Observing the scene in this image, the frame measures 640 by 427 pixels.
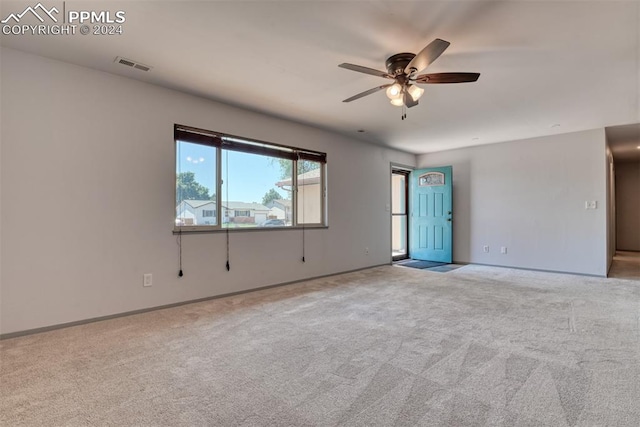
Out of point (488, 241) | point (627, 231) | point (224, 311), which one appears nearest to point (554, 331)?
point (224, 311)

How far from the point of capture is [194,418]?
1.54 meters

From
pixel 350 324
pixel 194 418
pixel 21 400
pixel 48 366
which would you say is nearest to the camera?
pixel 194 418

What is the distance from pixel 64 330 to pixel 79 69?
95.6 inches

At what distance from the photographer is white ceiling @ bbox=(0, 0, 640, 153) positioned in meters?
2.10

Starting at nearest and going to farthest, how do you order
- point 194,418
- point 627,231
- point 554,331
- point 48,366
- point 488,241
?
point 194,418
point 48,366
point 554,331
point 488,241
point 627,231

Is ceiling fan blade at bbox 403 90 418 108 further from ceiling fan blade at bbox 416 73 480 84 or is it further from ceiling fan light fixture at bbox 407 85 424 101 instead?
ceiling fan blade at bbox 416 73 480 84

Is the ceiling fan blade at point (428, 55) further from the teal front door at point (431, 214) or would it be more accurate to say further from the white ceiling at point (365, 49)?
the teal front door at point (431, 214)

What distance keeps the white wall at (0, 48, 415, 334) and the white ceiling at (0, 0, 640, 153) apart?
0.24 metres

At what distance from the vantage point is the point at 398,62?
2.63 meters

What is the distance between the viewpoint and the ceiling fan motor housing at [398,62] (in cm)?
258

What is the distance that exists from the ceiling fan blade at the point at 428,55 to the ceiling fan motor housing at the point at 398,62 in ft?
0.23

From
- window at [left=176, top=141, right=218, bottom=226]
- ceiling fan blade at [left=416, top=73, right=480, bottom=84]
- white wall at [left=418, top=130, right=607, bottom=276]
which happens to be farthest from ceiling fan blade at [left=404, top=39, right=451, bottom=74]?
white wall at [left=418, top=130, right=607, bottom=276]

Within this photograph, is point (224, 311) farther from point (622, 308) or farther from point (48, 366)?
point (622, 308)

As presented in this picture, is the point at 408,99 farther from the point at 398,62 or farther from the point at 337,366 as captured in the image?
the point at 337,366
